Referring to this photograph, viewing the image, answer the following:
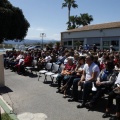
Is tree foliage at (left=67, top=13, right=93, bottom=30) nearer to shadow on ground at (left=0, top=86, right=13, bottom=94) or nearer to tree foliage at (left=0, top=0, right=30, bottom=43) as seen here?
tree foliage at (left=0, top=0, right=30, bottom=43)

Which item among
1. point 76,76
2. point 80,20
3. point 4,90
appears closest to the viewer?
point 76,76

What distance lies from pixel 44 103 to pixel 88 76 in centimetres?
168

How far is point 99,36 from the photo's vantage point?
33438 millimetres

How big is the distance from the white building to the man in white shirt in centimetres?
2232

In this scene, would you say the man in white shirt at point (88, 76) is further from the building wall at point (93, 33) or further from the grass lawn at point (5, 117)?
the building wall at point (93, 33)

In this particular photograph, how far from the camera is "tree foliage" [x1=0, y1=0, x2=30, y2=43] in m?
29.9

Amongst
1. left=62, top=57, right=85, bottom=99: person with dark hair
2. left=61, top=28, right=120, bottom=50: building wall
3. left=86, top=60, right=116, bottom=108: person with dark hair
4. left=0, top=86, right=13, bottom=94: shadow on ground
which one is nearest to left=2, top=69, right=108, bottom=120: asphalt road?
left=0, top=86, right=13, bottom=94: shadow on ground

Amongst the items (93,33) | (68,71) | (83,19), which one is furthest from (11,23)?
(83,19)

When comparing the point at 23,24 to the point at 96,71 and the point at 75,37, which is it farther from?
the point at 96,71

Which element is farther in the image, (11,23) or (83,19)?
(83,19)

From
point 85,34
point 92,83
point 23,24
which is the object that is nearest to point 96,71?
point 92,83

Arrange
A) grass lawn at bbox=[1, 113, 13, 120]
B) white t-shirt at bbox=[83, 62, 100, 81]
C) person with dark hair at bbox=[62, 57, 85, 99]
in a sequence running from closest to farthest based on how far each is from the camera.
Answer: grass lawn at bbox=[1, 113, 13, 120], white t-shirt at bbox=[83, 62, 100, 81], person with dark hair at bbox=[62, 57, 85, 99]

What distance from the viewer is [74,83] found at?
28.0 ft

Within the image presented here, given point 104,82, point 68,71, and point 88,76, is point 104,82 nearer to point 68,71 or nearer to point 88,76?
point 88,76
